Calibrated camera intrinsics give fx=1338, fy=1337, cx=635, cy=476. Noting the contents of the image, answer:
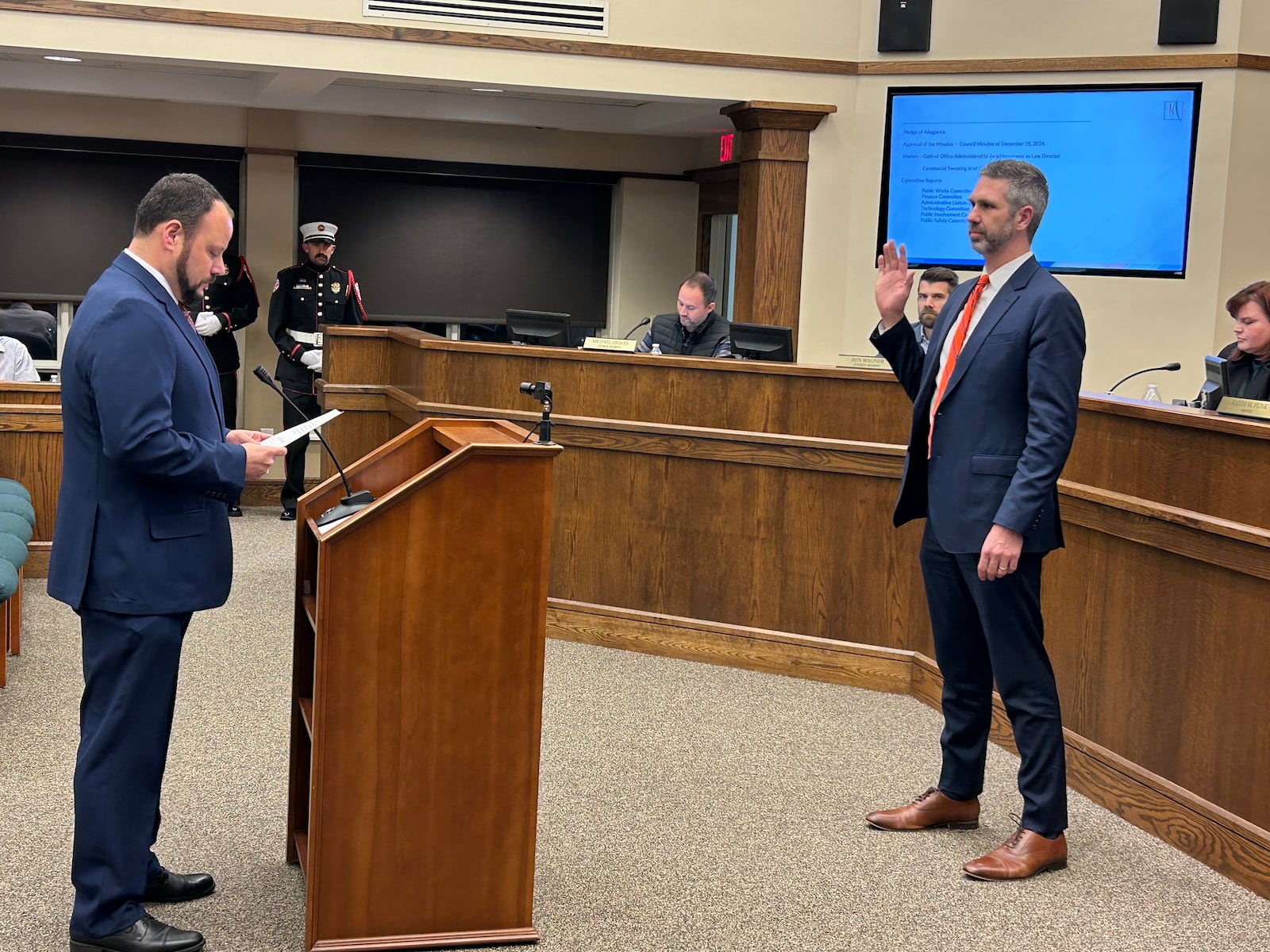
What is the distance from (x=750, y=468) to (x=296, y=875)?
7.84 feet

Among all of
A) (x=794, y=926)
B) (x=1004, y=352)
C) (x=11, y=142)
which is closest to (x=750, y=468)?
(x=1004, y=352)

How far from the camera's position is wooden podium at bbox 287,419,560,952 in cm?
260

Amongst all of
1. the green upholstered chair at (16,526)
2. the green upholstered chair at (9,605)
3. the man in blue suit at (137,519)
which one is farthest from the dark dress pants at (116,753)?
the green upholstered chair at (16,526)

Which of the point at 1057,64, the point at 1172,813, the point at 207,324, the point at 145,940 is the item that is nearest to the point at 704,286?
the point at 1057,64

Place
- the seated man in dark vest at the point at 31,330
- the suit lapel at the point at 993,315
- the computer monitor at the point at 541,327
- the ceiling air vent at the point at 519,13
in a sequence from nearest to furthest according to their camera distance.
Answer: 1. the suit lapel at the point at 993,315
2. the computer monitor at the point at 541,327
3. the ceiling air vent at the point at 519,13
4. the seated man in dark vest at the point at 31,330

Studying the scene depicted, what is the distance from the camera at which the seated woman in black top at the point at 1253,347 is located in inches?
165

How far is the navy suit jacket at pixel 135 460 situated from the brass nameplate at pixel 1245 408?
7.95ft

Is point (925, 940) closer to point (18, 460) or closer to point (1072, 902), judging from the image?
point (1072, 902)

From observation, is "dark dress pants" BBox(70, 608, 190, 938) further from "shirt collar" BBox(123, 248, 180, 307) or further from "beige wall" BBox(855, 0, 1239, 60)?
"beige wall" BBox(855, 0, 1239, 60)

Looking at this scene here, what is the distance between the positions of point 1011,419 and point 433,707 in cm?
150

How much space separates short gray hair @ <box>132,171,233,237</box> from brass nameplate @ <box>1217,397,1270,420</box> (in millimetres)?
2477

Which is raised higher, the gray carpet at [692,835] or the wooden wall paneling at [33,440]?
the wooden wall paneling at [33,440]

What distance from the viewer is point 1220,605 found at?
11.1ft

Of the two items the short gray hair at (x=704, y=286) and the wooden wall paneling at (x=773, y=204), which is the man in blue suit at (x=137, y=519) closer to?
the short gray hair at (x=704, y=286)
